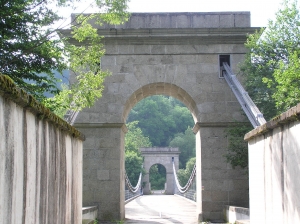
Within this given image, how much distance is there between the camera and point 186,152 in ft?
159

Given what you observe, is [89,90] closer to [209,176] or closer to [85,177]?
[85,177]

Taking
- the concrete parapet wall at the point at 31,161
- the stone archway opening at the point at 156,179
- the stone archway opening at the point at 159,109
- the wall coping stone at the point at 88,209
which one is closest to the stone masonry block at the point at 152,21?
the stone archway opening at the point at 159,109

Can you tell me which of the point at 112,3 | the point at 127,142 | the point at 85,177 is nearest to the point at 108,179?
the point at 85,177

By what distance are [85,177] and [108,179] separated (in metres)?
0.42

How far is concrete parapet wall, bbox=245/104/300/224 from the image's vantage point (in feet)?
10.6

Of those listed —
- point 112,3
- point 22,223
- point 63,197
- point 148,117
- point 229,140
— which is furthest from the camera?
point 148,117

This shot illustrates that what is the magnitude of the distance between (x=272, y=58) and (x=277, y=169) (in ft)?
12.4

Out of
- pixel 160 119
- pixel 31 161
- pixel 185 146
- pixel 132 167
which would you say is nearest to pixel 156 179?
pixel 185 146

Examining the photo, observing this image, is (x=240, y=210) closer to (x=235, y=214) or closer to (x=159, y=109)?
(x=235, y=214)

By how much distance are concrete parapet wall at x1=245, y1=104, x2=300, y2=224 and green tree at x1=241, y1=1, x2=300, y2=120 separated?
4.85ft

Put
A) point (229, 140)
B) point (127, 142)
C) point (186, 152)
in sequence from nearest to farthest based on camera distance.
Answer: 1. point (229, 140)
2. point (127, 142)
3. point (186, 152)

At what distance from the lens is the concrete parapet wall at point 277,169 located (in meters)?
3.25

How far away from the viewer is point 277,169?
3908 mm

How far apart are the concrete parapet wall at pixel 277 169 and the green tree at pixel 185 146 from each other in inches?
1661
